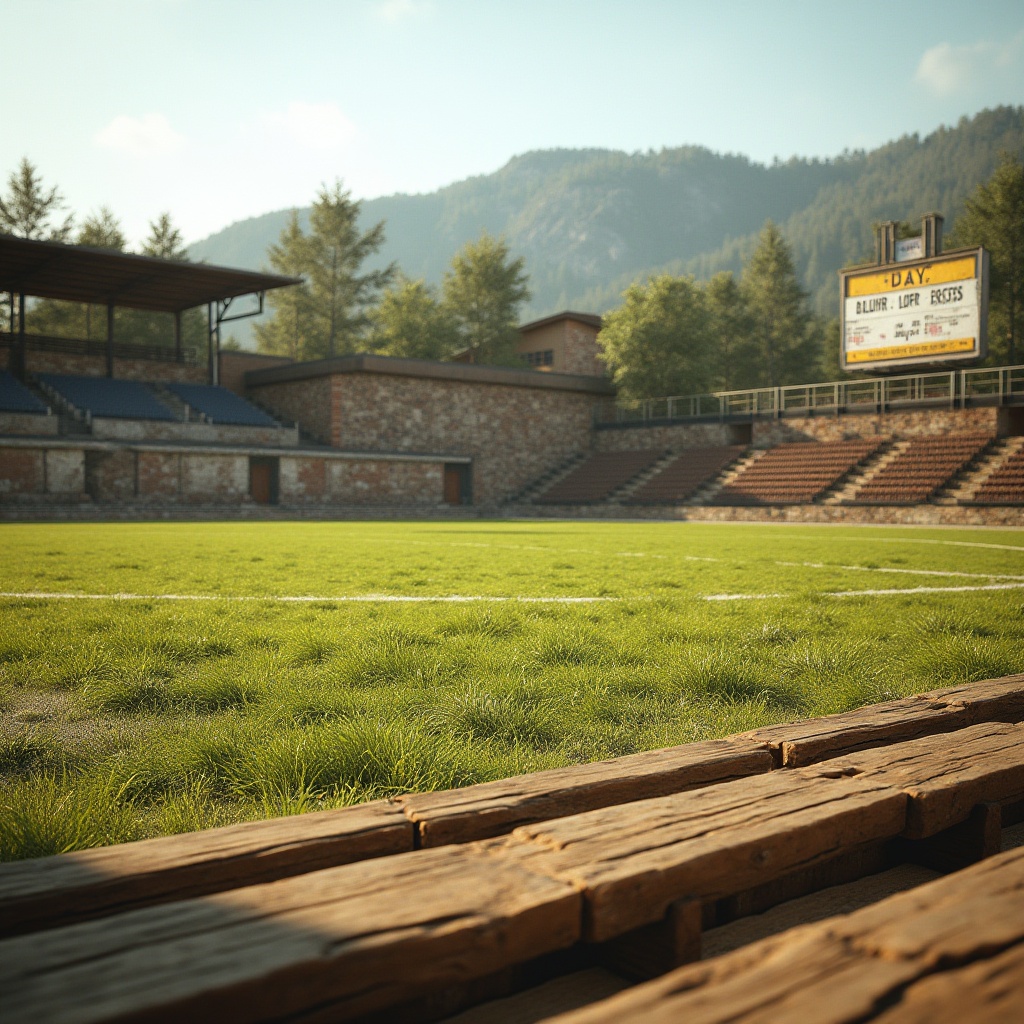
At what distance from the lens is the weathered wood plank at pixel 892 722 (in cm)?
271

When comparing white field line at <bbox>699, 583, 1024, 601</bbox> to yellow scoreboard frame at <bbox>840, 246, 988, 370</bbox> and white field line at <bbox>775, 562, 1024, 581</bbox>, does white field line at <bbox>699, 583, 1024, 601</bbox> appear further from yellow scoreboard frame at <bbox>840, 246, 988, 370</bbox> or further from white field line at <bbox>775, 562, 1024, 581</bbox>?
yellow scoreboard frame at <bbox>840, 246, 988, 370</bbox>

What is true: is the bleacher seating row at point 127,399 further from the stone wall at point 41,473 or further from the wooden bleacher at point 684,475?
the wooden bleacher at point 684,475

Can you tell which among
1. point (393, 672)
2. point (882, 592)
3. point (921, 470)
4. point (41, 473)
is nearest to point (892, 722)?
point (393, 672)

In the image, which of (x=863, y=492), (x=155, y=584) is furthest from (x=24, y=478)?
(x=863, y=492)

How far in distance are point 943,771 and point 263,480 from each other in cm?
3657

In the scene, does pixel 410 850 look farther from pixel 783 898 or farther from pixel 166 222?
→ pixel 166 222

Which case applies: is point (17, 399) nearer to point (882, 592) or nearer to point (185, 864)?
point (882, 592)

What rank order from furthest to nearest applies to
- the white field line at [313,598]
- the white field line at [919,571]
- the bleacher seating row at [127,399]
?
the bleacher seating row at [127,399] → the white field line at [919,571] → the white field line at [313,598]

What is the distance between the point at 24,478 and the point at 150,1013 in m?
33.0

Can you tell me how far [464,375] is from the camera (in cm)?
4119

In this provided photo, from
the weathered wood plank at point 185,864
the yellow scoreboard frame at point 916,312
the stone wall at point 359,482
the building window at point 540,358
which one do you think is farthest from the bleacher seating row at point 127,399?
the weathered wood plank at point 185,864

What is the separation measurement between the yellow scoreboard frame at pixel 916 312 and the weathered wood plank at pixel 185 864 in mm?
32695

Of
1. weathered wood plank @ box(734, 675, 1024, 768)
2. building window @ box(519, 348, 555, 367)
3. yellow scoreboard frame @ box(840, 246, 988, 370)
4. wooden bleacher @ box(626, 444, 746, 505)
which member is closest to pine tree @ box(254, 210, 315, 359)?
building window @ box(519, 348, 555, 367)

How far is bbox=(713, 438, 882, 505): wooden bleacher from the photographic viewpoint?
1273 inches
